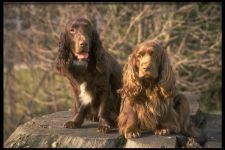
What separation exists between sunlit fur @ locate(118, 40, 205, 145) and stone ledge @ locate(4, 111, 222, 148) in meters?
0.11

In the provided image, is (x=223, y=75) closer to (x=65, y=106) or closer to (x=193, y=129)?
(x=65, y=106)

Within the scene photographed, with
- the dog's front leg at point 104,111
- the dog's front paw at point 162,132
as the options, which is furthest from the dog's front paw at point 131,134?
the dog's front leg at point 104,111

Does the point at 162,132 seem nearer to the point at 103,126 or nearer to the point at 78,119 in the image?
the point at 103,126

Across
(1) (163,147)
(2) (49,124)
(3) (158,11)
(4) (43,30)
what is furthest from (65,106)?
(1) (163,147)

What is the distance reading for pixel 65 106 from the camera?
11.9 metres

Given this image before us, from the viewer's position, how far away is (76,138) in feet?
17.1

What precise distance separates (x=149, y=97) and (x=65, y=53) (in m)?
0.96

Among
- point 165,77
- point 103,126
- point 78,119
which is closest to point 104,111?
point 103,126

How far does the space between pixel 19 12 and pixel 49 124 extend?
643cm

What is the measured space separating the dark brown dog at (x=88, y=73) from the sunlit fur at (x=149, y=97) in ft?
0.72

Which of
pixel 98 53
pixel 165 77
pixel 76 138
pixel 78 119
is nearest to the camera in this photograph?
pixel 165 77

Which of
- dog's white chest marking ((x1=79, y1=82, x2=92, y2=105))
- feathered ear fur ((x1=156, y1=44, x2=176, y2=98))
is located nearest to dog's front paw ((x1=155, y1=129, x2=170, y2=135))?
feathered ear fur ((x1=156, y1=44, x2=176, y2=98))

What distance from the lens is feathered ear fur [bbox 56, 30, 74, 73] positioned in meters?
5.39

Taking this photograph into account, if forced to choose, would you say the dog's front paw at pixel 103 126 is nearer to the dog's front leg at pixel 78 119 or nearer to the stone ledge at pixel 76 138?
the stone ledge at pixel 76 138
